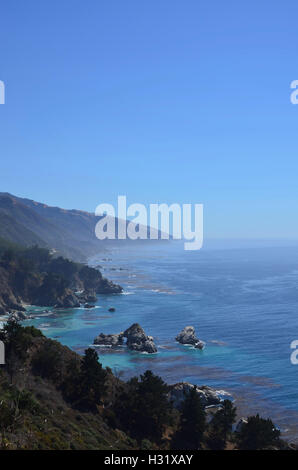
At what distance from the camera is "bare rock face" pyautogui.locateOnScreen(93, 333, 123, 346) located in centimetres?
9038

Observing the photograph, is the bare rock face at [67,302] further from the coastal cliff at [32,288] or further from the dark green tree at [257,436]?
the dark green tree at [257,436]

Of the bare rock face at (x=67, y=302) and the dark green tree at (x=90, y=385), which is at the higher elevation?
the dark green tree at (x=90, y=385)

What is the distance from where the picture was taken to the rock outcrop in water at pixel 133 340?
8550cm

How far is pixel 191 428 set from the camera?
41.2 meters

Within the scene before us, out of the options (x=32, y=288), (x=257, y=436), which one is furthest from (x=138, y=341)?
(x=32, y=288)

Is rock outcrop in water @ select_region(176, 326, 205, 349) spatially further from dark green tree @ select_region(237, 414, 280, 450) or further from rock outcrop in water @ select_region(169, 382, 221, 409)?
dark green tree @ select_region(237, 414, 280, 450)

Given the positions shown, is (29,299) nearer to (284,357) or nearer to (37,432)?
(284,357)

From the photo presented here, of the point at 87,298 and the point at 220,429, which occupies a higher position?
the point at 87,298

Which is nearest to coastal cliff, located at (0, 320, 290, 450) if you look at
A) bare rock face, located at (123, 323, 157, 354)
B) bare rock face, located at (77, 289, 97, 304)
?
bare rock face, located at (123, 323, 157, 354)

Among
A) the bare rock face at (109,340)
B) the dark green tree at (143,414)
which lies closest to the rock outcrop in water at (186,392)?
the dark green tree at (143,414)

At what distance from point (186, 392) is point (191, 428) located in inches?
546

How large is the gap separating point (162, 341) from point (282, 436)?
45922 millimetres

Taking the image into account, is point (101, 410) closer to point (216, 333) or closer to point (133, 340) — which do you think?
point (133, 340)

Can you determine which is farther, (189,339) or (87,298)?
(87,298)
